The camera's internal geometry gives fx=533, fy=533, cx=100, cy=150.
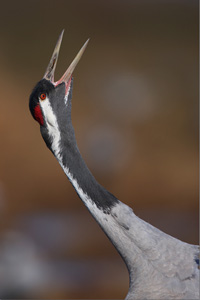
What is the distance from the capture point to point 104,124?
6117mm

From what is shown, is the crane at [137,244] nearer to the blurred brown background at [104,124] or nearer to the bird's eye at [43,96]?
the bird's eye at [43,96]

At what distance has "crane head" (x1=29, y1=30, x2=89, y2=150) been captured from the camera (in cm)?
207

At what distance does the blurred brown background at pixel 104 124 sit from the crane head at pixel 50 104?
11.3 ft

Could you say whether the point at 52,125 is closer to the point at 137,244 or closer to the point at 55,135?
the point at 55,135

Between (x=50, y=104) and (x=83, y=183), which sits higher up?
(x=50, y=104)

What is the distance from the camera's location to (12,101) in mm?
6105

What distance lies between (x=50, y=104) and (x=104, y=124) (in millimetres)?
4031

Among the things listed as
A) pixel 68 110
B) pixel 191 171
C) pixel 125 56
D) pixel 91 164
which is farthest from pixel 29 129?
pixel 68 110

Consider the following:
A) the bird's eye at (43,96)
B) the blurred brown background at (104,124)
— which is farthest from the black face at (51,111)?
the blurred brown background at (104,124)

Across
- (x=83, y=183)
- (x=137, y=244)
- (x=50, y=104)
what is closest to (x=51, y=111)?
(x=50, y=104)

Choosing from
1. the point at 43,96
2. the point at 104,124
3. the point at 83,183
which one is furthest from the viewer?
the point at 104,124

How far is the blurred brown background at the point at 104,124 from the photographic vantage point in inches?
221

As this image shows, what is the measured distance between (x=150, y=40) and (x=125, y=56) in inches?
13.6

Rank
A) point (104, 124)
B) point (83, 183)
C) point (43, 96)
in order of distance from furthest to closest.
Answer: point (104, 124) → point (43, 96) → point (83, 183)
